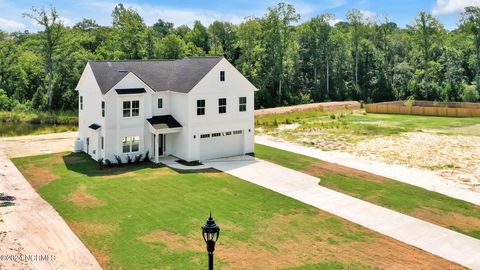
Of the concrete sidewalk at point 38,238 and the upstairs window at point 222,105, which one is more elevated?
the upstairs window at point 222,105

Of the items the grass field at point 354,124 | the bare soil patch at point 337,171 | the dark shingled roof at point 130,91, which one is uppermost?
the dark shingled roof at point 130,91

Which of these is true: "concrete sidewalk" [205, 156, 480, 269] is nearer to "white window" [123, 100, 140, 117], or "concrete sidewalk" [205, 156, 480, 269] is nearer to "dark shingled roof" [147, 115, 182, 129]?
"dark shingled roof" [147, 115, 182, 129]

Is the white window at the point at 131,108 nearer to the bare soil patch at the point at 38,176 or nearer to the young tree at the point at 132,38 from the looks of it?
the bare soil patch at the point at 38,176

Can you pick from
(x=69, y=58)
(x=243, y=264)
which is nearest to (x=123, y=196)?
(x=243, y=264)

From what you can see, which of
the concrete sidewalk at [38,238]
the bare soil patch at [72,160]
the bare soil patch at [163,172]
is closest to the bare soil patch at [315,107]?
the bare soil patch at [72,160]

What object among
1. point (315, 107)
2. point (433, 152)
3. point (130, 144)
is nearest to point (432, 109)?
point (315, 107)

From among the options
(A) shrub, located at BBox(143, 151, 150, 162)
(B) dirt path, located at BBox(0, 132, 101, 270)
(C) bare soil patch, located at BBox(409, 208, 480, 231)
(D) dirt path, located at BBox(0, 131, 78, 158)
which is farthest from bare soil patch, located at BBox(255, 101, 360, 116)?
(B) dirt path, located at BBox(0, 132, 101, 270)

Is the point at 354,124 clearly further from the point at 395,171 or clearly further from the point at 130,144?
the point at 130,144
